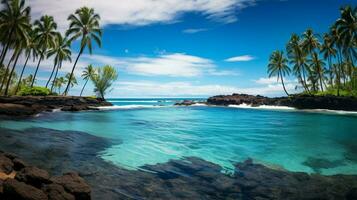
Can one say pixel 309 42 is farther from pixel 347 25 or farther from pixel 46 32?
pixel 46 32

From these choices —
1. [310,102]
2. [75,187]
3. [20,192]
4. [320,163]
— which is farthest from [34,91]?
[310,102]

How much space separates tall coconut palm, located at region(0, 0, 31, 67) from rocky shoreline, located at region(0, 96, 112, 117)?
7.65 m

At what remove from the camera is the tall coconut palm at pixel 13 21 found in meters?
39.3

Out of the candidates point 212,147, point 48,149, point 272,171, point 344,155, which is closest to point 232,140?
point 212,147

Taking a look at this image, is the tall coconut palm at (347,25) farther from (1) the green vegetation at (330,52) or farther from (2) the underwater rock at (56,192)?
(2) the underwater rock at (56,192)

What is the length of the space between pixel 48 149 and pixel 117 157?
11.3 ft

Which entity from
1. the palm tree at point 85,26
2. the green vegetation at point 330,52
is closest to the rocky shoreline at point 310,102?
the green vegetation at point 330,52

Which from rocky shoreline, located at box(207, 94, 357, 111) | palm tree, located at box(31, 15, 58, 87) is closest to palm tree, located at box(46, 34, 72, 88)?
palm tree, located at box(31, 15, 58, 87)

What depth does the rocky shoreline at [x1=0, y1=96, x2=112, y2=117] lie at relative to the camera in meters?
31.8

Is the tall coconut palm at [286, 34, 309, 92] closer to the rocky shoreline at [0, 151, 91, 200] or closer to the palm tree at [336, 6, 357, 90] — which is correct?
the palm tree at [336, 6, 357, 90]

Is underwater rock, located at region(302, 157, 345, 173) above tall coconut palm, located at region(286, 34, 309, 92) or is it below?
below

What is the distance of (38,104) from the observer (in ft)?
141

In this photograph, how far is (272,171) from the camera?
1115 centimetres

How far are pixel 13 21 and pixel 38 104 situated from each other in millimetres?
12118
